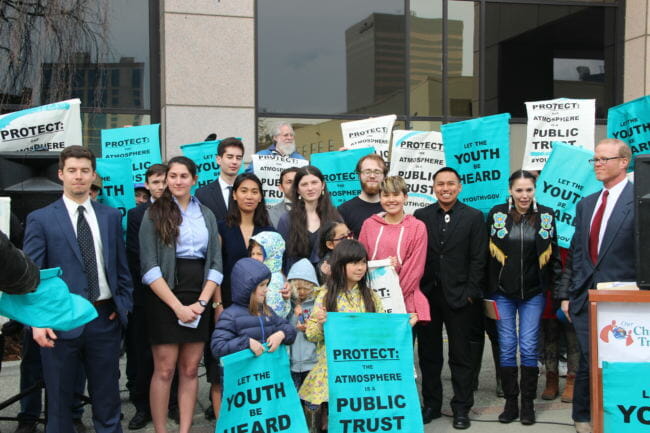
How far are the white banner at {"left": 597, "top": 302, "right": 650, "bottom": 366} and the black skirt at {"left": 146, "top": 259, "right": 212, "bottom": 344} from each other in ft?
9.01

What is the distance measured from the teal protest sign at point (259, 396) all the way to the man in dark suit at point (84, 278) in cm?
86

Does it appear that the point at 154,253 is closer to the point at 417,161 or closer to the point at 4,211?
the point at 4,211

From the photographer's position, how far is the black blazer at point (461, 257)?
5387mm

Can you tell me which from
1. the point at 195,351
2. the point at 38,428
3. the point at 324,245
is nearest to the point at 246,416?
the point at 195,351

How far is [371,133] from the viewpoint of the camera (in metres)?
Answer: 7.52

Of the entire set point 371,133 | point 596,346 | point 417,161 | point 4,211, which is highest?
point 371,133

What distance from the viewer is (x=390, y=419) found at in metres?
4.68

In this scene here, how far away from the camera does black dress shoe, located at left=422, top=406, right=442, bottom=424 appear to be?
5.50 m

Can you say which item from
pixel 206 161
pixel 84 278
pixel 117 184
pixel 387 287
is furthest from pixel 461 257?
pixel 117 184

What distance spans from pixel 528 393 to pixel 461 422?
624mm

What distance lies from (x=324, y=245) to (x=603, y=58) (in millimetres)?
9048

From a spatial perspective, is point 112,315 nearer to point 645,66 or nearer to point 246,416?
point 246,416

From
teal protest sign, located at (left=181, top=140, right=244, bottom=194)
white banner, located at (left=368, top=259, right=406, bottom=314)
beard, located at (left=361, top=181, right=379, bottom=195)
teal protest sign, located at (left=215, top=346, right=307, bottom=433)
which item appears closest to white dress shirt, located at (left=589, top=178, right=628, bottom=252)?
white banner, located at (left=368, top=259, right=406, bottom=314)

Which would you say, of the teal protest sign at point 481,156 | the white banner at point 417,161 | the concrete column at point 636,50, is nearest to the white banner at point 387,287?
the teal protest sign at point 481,156
